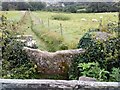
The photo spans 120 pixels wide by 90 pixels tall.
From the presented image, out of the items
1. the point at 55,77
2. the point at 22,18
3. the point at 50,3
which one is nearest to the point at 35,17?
the point at 22,18

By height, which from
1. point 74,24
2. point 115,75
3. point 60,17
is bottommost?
point 115,75

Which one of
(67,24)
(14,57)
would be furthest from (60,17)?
(14,57)

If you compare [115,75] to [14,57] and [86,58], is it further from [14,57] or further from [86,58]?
[14,57]

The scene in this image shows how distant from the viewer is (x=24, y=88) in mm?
3383

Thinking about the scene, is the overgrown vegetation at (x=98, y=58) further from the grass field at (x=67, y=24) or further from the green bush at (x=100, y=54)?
the grass field at (x=67, y=24)

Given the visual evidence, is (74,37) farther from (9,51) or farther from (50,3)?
(9,51)

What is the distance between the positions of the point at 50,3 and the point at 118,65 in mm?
1174

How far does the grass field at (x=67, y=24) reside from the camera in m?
4.45

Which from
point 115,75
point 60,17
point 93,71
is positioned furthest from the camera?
point 60,17

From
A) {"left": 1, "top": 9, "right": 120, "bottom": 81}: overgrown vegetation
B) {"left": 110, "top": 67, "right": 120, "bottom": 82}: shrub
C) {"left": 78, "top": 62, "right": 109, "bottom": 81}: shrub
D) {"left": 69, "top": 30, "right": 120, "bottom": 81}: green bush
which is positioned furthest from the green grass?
{"left": 110, "top": 67, "right": 120, "bottom": 82}: shrub

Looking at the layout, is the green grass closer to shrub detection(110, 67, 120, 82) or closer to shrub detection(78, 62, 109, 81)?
shrub detection(78, 62, 109, 81)

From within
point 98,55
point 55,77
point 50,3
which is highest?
point 50,3

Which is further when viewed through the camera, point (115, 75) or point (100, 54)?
point (100, 54)

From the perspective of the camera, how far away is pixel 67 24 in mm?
4543
